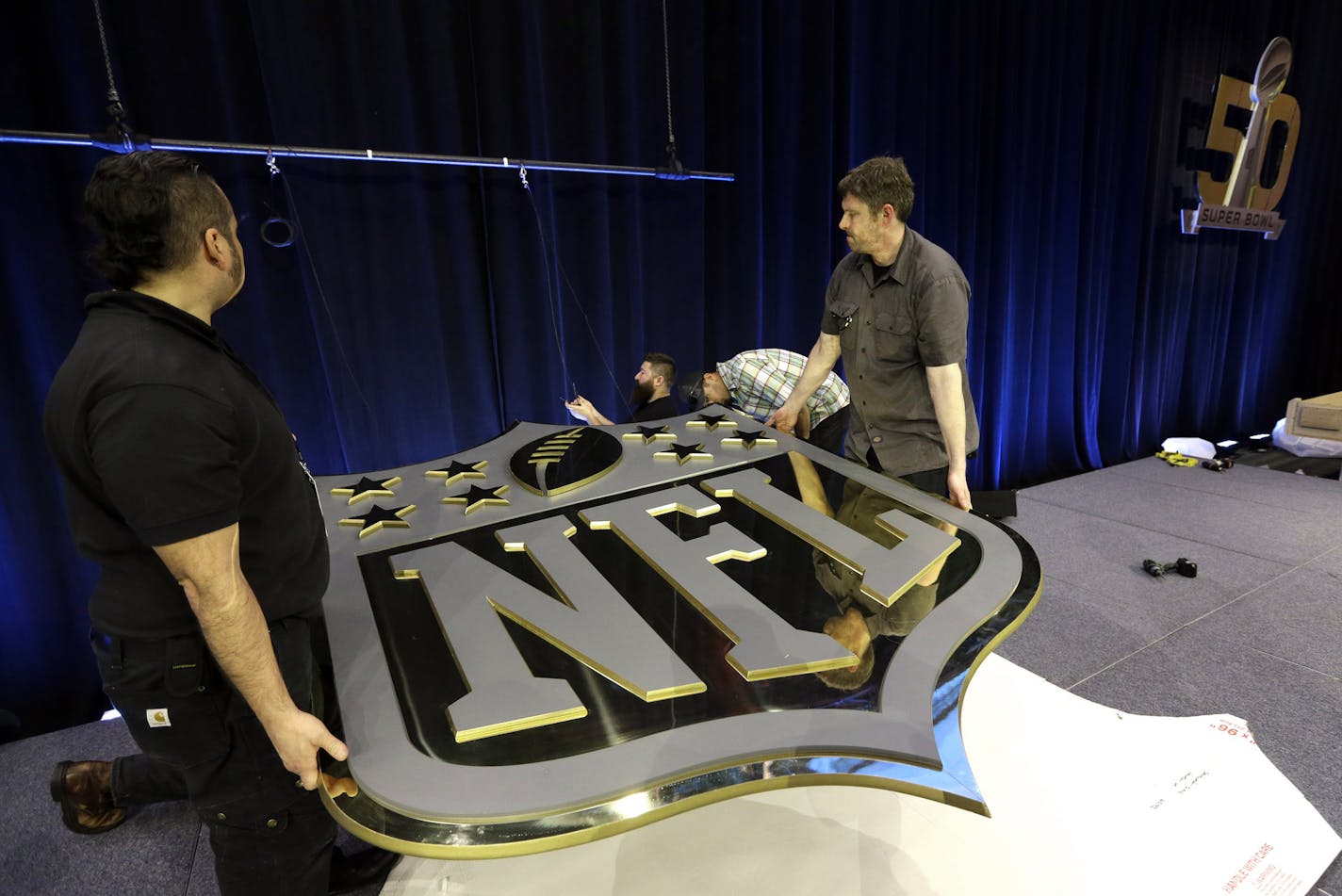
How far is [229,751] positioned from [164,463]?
0.46 meters

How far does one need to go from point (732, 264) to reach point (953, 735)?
2.52m

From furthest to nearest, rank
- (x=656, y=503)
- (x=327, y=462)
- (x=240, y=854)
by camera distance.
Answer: (x=327, y=462) → (x=656, y=503) → (x=240, y=854)

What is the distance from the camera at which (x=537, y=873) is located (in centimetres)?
130

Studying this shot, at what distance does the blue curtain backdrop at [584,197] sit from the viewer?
1.92 metres

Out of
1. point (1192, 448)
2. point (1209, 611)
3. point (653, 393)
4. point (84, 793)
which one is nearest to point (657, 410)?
point (653, 393)

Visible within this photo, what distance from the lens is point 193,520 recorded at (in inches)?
28.3

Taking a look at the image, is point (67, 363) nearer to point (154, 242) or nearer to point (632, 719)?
point (154, 242)

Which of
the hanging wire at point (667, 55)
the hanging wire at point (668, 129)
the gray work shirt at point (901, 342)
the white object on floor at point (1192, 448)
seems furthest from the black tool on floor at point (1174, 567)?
the hanging wire at point (667, 55)

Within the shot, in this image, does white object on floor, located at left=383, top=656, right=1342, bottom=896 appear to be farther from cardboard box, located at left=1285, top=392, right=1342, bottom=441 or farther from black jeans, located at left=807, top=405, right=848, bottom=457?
cardboard box, located at left=1285, top=392, right=1342, bottom=441

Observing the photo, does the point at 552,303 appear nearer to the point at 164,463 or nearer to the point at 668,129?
the point at 668,129

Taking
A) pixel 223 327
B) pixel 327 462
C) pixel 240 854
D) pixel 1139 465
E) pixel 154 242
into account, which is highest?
pixel 154 242

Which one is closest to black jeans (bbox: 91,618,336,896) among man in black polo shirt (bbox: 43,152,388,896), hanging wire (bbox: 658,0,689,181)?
man in black polo shirt (bbox: 43,152,388,896)

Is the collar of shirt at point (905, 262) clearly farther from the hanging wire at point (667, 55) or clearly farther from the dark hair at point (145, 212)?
the dark hair at point (145, 212)

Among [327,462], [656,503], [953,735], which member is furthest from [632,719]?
[327,462]
